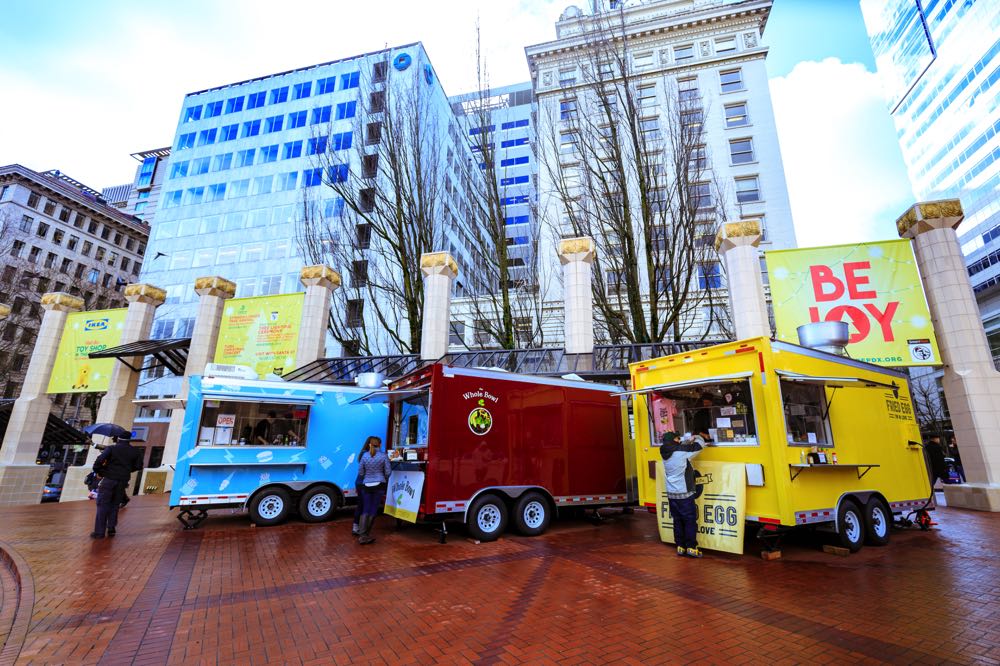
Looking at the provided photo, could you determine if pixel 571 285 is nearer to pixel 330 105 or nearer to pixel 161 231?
pixel 330 105

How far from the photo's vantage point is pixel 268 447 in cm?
969

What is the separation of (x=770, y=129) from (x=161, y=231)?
56157 millimetres

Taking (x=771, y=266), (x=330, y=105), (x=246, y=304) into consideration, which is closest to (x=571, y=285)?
(x=771, y=266)

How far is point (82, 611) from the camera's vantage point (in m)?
4.62

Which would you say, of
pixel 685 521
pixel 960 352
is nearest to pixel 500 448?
pixel 685 521

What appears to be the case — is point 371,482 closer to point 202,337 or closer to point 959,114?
point 202,337

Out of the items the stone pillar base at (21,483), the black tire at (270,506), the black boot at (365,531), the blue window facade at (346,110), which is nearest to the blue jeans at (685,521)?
the black boot at (365,531)

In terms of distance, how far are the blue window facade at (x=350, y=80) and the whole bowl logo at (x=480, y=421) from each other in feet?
160

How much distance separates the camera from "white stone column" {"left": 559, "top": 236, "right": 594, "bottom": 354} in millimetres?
15008

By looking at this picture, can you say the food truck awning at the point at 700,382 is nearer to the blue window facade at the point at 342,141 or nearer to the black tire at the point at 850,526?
the black tire at the point at 850,526

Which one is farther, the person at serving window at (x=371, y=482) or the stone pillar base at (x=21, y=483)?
the stone pillar base at (x=21, y=483)

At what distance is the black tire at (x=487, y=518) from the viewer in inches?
311

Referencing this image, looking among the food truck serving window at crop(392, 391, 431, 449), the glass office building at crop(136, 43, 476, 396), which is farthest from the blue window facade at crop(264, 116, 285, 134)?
the food truck serving window at crop(392, 391, 431, 449)

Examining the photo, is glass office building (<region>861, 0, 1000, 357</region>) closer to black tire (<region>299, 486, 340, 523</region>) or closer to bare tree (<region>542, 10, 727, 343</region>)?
bare tree (<region>542, 10, 727, 343</region>)
